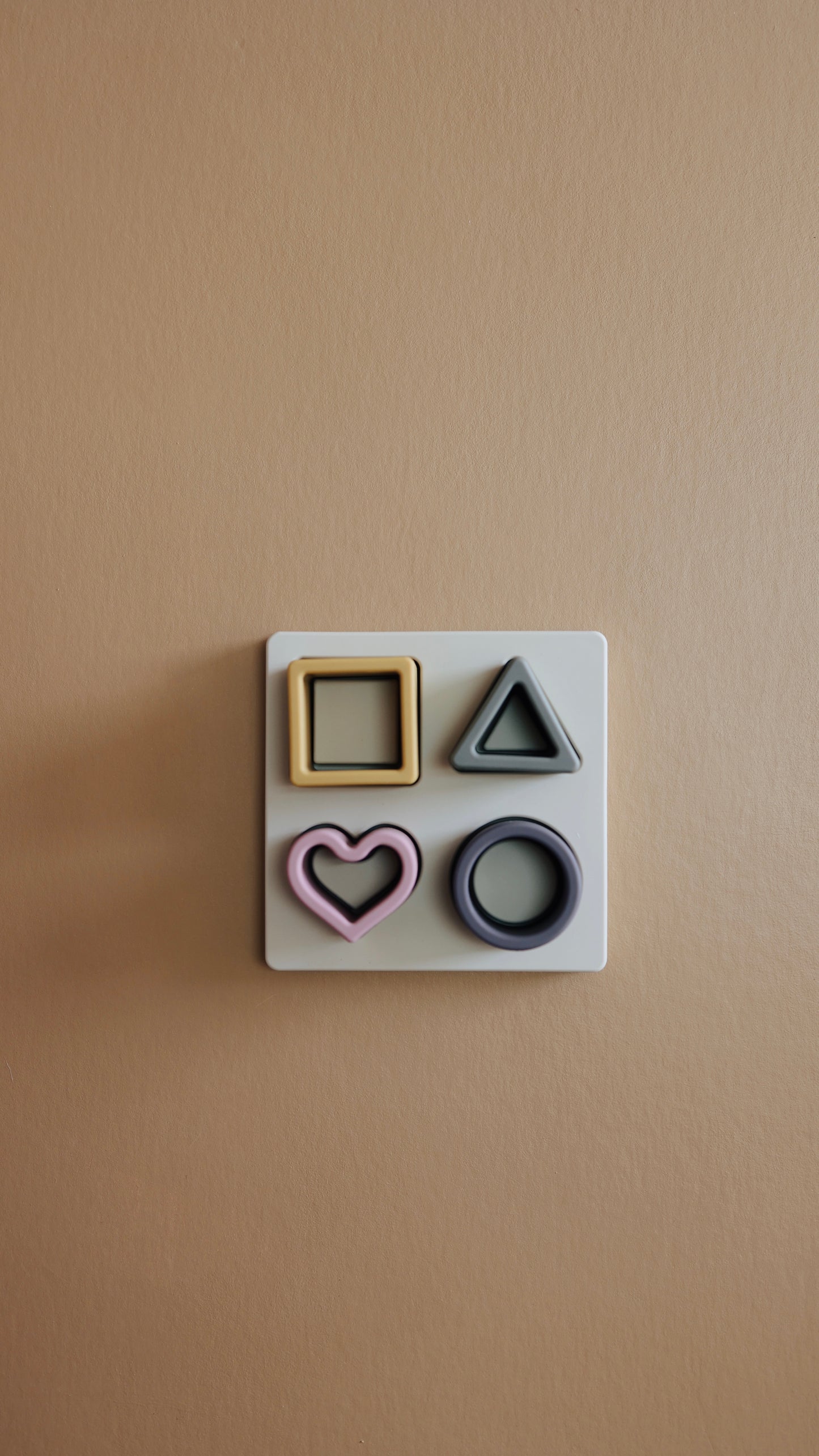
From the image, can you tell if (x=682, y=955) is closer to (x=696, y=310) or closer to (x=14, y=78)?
(x=696, y=310)

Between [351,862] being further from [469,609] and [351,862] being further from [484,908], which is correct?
[469,609]

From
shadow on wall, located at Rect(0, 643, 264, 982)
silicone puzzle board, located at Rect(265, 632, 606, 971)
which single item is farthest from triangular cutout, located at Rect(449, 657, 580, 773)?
shadow on wall, located at Rect(0, 643, 264, 982)

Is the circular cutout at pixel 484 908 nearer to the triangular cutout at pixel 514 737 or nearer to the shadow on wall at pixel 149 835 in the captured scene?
the triangular cutout at pixel 514 737

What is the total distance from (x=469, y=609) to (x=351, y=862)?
0.73 ft

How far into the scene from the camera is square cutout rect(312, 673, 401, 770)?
68 centimetres

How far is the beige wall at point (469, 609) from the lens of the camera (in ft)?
2.35

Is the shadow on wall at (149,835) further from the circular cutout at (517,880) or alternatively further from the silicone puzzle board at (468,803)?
the circular cutout at (517,880)

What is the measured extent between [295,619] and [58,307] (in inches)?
12.8

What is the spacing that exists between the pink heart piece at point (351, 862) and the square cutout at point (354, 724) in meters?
0.05

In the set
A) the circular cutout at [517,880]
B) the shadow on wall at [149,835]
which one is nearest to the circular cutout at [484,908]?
the circular cutout at [517,880]

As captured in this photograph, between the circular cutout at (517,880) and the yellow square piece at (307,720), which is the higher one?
the yellow square piece at (307,720)

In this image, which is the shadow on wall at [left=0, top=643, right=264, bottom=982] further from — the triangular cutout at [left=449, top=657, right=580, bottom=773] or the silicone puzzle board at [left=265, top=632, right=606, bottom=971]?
the triangular cutout at [left=449, top=657, right=580, bottom=773]

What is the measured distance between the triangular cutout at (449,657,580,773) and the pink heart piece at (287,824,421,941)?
8cm

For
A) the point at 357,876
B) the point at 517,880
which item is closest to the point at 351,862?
the point at 357,876
